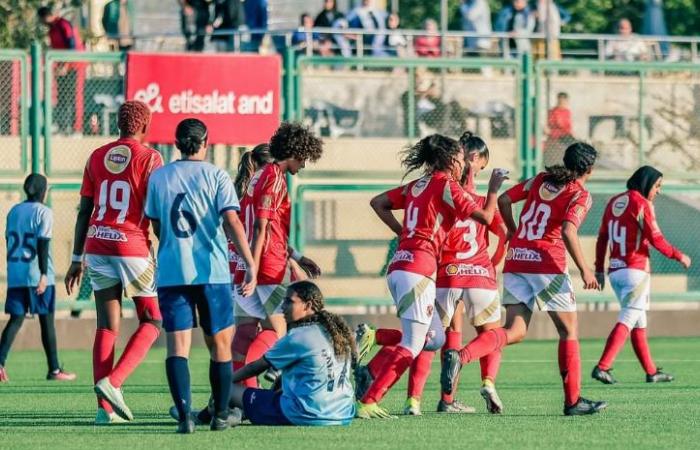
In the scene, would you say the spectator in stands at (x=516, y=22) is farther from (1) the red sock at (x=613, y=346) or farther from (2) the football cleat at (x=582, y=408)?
(2) the football cleat at (x=582, y=408)

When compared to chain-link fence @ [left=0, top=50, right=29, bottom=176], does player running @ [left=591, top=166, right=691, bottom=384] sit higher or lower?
Result: lower

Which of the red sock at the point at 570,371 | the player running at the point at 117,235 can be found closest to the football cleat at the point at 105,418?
the player running at the point at 117,235

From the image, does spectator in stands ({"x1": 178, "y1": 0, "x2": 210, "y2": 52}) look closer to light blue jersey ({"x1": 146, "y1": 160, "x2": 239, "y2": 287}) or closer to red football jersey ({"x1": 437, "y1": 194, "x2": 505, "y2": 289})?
red football jersey ({"x1": 437, "y1": 194, "x2": 505, "y2": 289})

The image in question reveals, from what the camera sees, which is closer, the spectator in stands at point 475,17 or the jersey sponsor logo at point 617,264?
the jersey sponsor logo at point 617,264

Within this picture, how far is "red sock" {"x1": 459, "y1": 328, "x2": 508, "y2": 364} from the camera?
11867mm

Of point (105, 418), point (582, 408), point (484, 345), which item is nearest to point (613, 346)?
point (582, 408)

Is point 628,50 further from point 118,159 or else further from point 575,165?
point 118,159

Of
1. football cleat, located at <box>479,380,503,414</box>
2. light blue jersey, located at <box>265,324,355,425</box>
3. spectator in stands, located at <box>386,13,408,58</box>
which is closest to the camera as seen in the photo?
light blue jersey, located at <box>265,324,355,425</box>

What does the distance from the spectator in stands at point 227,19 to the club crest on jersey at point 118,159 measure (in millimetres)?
12766

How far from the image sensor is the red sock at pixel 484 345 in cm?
1187

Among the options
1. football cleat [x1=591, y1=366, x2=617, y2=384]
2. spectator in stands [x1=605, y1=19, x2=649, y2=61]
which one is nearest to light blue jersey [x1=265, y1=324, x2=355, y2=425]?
football cleat [x1=591, y1=366, x2=617, y2=384]

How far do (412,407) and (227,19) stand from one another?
13.0 meters

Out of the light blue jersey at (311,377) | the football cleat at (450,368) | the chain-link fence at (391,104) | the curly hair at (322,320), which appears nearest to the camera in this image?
the light blue jersey at (311,377)

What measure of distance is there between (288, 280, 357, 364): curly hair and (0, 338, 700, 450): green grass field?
20.7 inches
